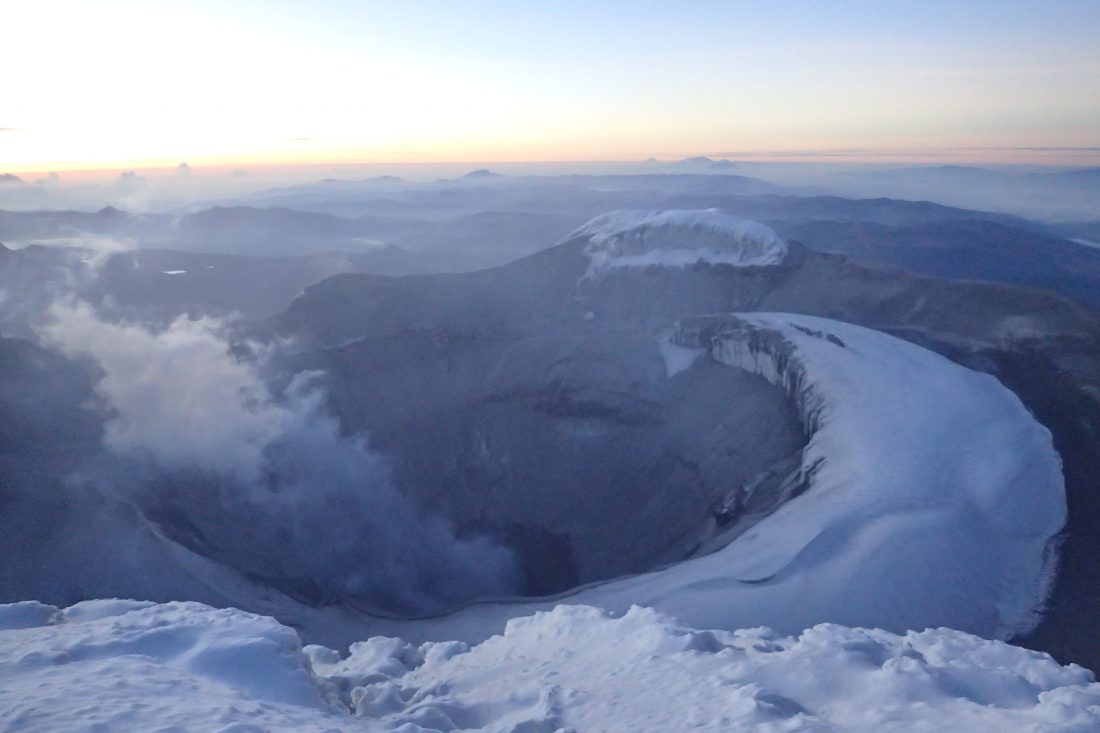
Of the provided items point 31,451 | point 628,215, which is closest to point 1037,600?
point 31,451

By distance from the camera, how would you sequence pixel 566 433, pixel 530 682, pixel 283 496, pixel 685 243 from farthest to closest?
pixel 685 243 < pixel 566 433 < pixel 283 496 < pixel 530 682

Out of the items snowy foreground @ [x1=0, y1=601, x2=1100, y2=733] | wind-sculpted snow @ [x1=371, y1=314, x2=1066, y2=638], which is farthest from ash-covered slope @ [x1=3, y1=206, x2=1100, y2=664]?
snowy foreground @ [x1=0, y1=601, x2=1100, y2=733]

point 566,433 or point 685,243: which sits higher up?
point 685,243

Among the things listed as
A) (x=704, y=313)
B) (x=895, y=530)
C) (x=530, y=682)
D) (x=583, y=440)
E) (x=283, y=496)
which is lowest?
(x=283, y=496)

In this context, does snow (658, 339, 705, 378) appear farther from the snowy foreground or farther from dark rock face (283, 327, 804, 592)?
the snowy foreground

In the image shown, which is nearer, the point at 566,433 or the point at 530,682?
the point at 530,682

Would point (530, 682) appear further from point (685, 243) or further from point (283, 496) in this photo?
point (685, 243)

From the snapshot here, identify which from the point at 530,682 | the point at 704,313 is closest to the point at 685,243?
the point at 704,313
